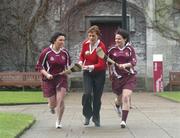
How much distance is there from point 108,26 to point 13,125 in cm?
2164

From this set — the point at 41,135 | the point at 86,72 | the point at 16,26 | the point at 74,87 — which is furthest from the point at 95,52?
the point at 16,26

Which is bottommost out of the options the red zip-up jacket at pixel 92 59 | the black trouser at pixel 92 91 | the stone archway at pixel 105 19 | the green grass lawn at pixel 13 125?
the green grass lawn at pixel 13 125

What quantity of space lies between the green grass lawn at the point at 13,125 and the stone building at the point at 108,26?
60.7 feet

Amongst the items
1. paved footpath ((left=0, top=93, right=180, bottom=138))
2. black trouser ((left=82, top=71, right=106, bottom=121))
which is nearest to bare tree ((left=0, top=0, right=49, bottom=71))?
paved footpath ((left=0, top=93, right=180, bottom=138))

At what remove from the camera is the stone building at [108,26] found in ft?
104

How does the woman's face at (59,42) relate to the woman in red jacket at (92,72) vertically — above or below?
above

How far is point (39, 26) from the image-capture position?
31.9 meters

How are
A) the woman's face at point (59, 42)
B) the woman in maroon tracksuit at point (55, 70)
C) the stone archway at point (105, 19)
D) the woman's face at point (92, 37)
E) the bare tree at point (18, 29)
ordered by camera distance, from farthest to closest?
the stone archway at point (105, 19)
the bare tree at point (18, 29)
the woman's face at point (92, 37)
the woman's face at point (59, 42)
the woman in maroon tracksuit at point (55, 70)

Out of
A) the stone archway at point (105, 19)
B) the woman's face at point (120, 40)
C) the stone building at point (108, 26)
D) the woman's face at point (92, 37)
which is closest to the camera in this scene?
the woman's face at point (92, 37)

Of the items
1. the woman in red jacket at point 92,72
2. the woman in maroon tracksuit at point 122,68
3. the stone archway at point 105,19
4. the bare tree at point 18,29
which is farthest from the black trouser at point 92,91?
the stone archway at point 105,19

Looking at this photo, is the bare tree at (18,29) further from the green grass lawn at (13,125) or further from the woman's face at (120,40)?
the woman's face at (120,40)

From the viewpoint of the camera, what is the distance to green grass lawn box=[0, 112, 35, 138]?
10.3m

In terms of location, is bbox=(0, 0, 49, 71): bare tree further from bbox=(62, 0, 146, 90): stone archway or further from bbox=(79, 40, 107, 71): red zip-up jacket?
bbox=(79, 40, 107, 71): red zip-up jacket

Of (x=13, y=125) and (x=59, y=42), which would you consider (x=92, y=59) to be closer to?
(x=59, y=42)
